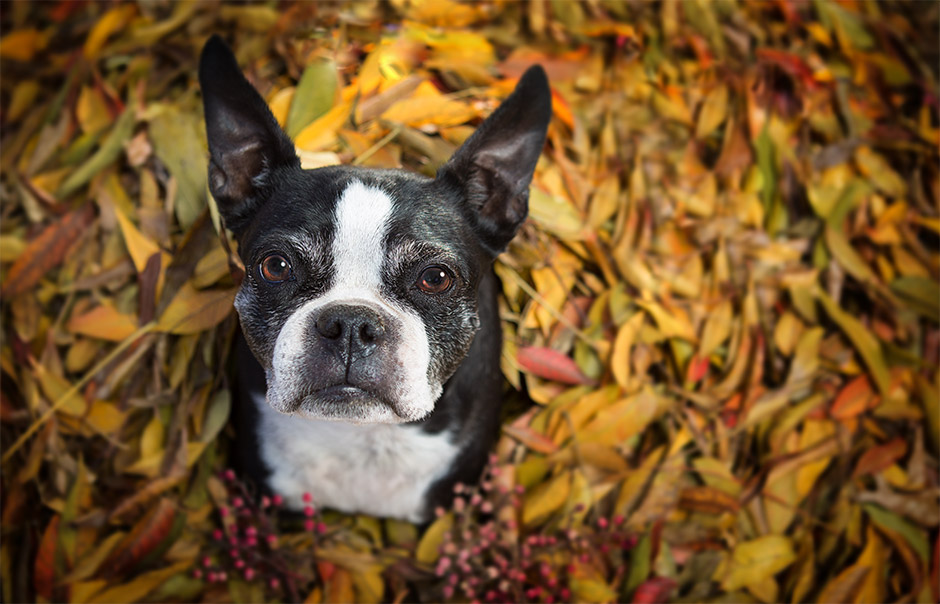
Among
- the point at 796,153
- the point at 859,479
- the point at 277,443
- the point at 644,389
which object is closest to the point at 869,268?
the point at 796,153

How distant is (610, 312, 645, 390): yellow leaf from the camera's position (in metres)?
1.51

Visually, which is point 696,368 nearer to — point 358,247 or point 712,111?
point 712,111

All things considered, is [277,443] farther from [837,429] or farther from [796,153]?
[796,153]

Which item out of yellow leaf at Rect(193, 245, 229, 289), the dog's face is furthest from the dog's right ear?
yellow leaf at Rect(193, 245, 229, 289)

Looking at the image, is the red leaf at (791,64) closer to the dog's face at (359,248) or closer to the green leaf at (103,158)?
the dog's face at (359,248)

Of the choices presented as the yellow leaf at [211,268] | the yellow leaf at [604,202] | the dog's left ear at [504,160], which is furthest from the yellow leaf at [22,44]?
the yellow leaf at [604,202]

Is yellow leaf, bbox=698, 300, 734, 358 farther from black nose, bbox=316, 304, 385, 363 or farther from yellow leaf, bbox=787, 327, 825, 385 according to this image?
black nose, bbox=316, 304, 385, 363

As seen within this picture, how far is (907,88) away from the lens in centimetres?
190

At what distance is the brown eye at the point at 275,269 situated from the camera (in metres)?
1.08

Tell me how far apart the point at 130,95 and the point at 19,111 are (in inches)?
13.8

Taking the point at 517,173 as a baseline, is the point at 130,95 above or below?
below

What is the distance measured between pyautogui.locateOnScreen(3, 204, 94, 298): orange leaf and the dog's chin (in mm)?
778

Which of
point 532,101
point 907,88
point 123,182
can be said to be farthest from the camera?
point 907,88

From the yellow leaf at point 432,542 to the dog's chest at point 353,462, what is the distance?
39 mm
